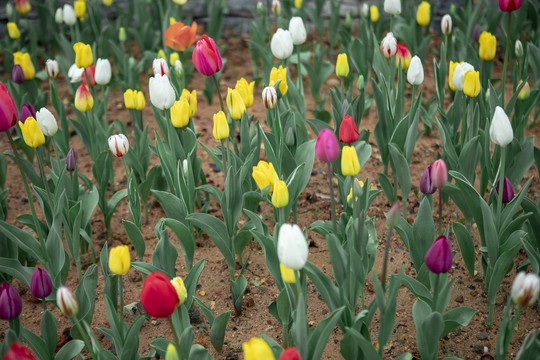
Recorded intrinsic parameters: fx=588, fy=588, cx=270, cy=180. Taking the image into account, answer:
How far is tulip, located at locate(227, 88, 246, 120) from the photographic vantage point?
2041 mm

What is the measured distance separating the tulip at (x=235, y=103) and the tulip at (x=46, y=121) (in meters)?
0.64

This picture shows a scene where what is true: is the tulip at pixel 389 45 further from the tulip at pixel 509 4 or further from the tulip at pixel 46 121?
the tulip at pixel 46 121

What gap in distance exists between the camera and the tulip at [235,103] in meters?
2.04

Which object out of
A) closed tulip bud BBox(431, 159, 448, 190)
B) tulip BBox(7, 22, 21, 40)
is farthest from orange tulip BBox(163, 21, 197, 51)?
closed tulip bud BBox(431, 159, 448, 190)

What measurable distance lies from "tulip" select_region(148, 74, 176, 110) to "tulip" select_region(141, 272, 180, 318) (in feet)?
2.69

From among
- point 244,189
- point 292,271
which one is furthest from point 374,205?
point 292,271

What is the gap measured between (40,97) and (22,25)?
1.58 m

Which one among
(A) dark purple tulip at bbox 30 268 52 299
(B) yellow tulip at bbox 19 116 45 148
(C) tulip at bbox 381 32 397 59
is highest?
(C) tulip at bbox 381 32 397 59

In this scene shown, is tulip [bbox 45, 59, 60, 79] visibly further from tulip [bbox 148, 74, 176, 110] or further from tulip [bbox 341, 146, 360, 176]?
tulip [bbox 341, 146, 360, 176]

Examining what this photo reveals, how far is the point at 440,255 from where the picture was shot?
1453 millimetres

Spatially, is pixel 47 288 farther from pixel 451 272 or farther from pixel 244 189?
pixel 451 272

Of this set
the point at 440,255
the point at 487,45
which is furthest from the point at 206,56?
the point at 487,45

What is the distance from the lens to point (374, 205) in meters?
2.61

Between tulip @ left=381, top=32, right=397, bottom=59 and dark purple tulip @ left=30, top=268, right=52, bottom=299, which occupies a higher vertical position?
tulip @ left=381, top=32, right=397, bottom=59
